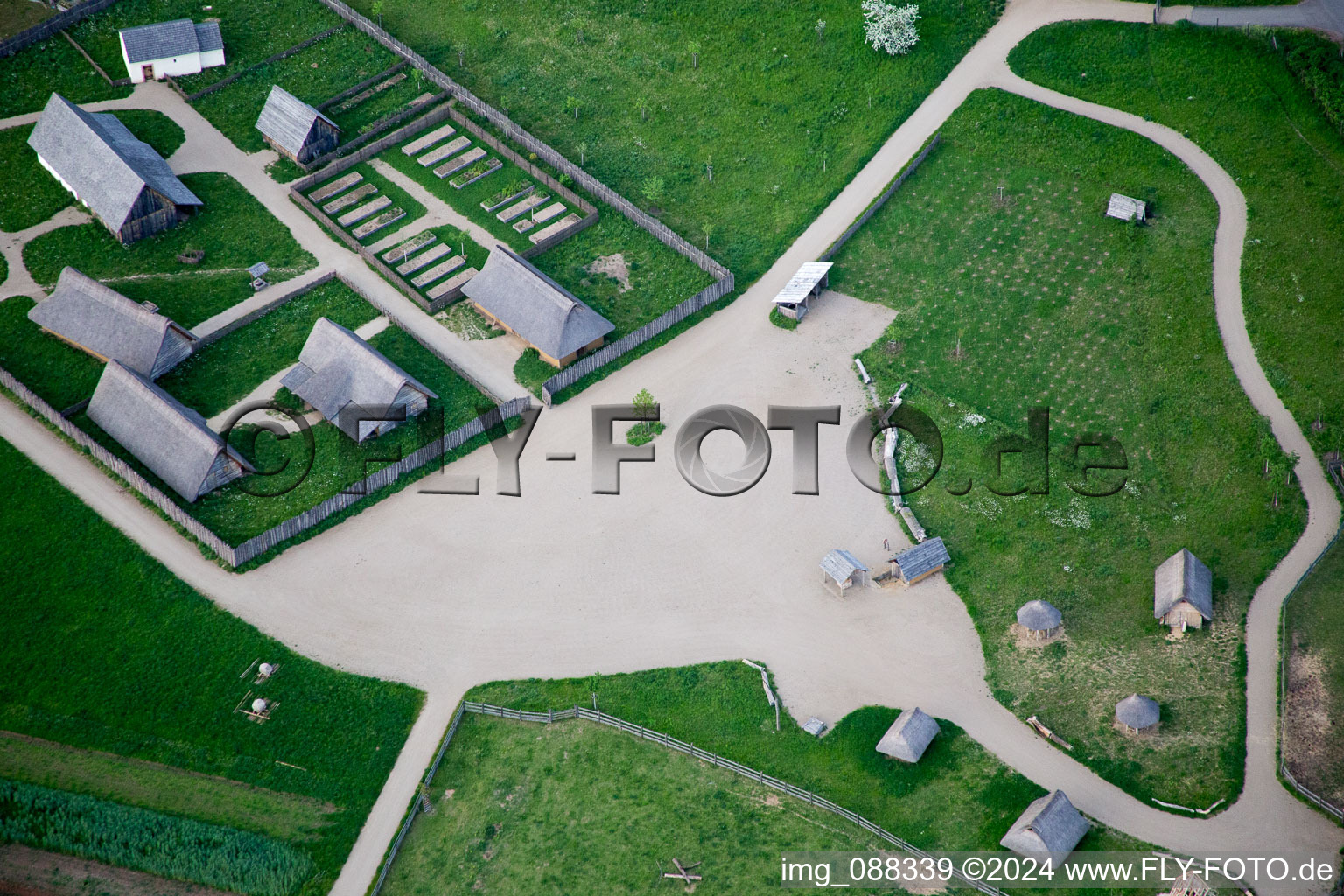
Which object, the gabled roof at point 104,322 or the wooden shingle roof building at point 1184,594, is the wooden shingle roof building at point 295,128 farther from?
the wooden shingle roof building at point 1184,594

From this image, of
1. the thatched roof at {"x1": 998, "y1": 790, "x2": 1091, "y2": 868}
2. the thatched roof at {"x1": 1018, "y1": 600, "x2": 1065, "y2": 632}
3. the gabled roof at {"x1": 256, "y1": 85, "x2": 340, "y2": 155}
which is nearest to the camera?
the thatched roof at {"x1": 998, "y1": 790, "x2": 1091, "y2": 868}

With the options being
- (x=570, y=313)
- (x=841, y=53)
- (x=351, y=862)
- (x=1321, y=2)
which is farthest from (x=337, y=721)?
(x=1321, y=2)

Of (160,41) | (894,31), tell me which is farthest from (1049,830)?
(160,41)

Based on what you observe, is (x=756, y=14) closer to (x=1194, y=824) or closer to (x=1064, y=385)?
(x=1064, y=385)

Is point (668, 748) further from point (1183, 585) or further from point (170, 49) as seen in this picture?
point (170, 49)

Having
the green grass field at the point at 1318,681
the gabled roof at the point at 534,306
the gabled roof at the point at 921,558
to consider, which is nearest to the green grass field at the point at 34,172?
the gabled roof at the point at 534,306

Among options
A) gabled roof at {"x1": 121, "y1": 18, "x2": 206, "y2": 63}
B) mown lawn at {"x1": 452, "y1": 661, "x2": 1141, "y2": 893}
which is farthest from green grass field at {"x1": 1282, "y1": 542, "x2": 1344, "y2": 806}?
gabled roof at {"x1": 121, "y1": 18, "x2": 206, "y2": 63}

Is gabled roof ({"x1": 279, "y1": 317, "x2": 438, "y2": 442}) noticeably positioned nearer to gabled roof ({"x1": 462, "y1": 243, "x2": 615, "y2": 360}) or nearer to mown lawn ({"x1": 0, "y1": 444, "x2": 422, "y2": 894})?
gabled roof ({"x1": 462, "y1": 243, "x2": 615, "y2": 360})

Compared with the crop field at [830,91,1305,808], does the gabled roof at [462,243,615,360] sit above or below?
above
